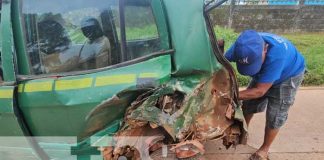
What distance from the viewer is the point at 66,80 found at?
2.76 metres

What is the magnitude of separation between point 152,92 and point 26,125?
95 centimetres

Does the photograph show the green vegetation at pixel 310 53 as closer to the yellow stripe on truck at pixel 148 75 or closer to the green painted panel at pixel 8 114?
the yellow stripe on truck at pixel 148 75

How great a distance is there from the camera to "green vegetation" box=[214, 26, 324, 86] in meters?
5.94

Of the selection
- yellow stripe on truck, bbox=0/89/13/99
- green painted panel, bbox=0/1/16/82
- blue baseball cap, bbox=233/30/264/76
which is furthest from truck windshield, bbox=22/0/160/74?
blue baseball cap, bbox=233/30/264/76

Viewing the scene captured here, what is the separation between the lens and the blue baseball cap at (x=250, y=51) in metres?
3.06

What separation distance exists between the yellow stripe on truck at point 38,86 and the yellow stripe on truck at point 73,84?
0.19 feet

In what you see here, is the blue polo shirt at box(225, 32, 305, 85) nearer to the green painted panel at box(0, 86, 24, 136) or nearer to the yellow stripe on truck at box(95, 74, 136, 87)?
the yellow stripe on truck at box(95, 74, 136, 87)

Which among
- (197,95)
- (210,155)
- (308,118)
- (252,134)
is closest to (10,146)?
(197,95)

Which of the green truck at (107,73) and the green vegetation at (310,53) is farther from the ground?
the green truck at (107,73)

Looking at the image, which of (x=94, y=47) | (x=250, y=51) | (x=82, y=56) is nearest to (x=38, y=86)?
(x=82, y=56)

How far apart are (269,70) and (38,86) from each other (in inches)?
66.3

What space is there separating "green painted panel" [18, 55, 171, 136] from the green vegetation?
3033mm

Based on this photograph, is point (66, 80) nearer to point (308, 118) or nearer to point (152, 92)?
point (152, 92)

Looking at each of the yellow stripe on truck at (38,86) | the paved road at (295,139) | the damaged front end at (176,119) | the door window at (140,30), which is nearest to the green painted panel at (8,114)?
the yellow stripe on truck at (38,86)
